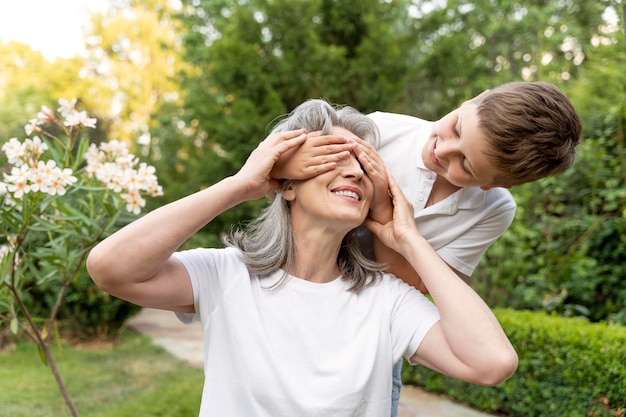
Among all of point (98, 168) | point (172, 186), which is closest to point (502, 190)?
point (98, 168)

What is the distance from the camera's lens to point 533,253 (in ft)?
17.2

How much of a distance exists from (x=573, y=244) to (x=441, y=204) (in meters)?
3.59

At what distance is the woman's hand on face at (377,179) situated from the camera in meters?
1.74

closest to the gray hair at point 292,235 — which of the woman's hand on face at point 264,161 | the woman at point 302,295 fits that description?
the woman at point 302,295

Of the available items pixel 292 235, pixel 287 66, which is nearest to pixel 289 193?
pixel 292 235

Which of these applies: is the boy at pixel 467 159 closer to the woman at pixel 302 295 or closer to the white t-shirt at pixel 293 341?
the woman at pixel 302 295

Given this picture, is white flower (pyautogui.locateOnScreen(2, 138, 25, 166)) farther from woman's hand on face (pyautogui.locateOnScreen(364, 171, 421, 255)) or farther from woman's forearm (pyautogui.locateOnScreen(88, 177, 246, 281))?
woman's hand on face (pyautogui.locateOnScreen(364, 171, 421, 255))

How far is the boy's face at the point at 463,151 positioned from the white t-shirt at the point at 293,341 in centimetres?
38

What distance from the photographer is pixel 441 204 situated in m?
1.97

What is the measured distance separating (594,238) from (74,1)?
586 inches

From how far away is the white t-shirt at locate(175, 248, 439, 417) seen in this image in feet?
5.21

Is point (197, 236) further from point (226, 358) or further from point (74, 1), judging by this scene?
point (74, 1)

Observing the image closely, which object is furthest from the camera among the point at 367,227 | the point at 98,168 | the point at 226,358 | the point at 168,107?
the point at 168,107

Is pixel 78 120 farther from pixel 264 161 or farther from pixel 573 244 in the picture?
pixel 573 244
